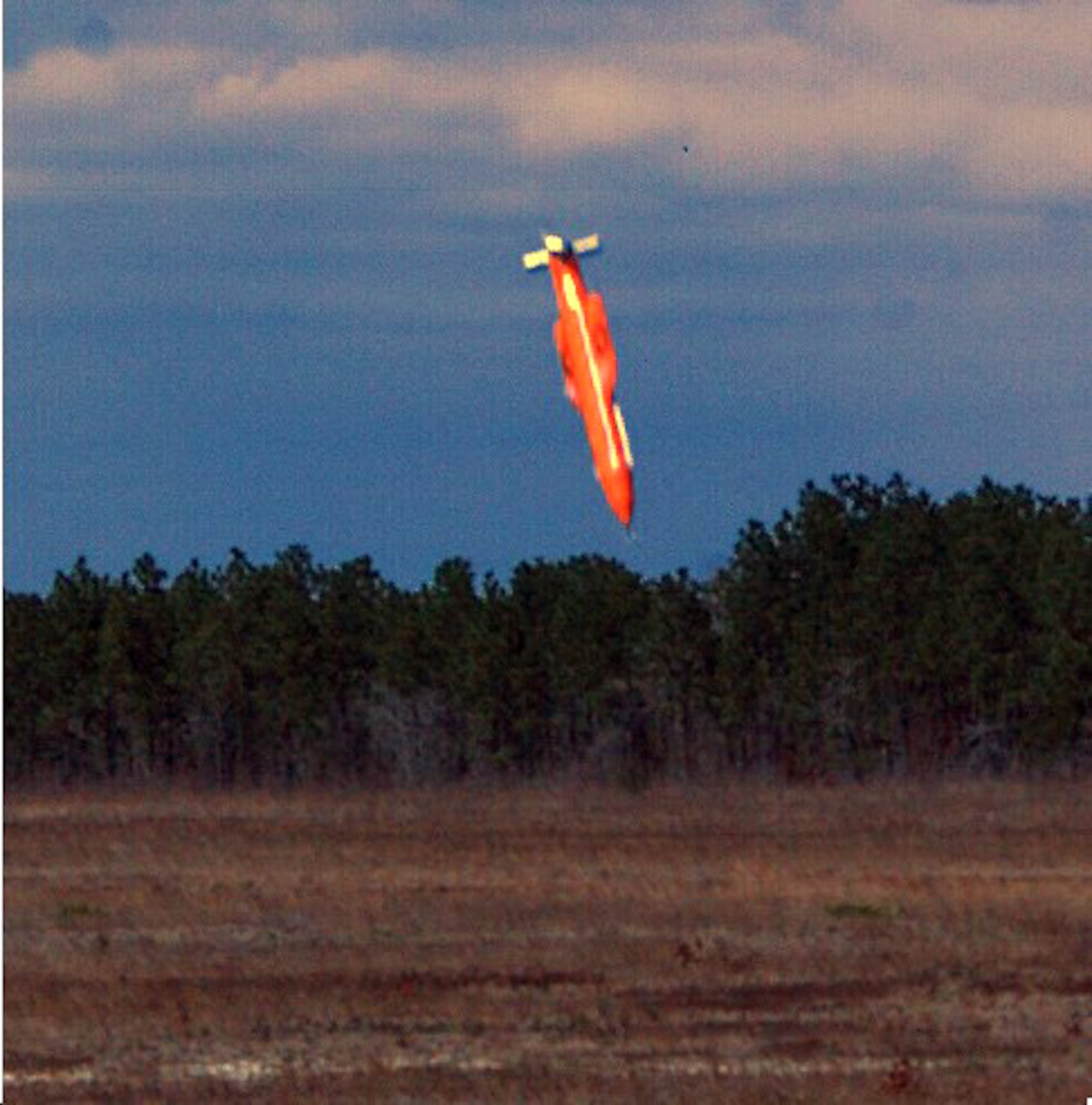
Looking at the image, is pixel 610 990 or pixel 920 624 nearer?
pixel 610 990

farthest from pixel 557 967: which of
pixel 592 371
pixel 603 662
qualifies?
pixel 603 662

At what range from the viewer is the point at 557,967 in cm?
2489

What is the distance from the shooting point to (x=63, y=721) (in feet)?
279

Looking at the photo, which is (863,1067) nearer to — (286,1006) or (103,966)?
(286,1006)

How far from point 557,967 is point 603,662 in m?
54.6

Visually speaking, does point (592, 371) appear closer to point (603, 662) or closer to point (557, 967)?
point (557, 967)

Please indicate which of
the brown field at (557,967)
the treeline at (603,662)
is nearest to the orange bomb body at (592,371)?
the brown field at (557,967)

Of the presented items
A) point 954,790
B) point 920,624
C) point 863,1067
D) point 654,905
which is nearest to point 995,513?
point 920,624

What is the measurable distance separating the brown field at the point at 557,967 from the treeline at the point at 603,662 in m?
25.2

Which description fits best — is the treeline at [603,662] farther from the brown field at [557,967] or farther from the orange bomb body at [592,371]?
the orange bomb body at [592,371]

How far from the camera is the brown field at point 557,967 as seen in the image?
57.8ft

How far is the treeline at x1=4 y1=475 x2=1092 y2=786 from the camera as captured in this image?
75.1 metres

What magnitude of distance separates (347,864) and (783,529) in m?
37.7

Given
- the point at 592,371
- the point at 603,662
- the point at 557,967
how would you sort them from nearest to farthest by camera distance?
the point at 592,371 < the point at 557,967 < the point at 603,662
